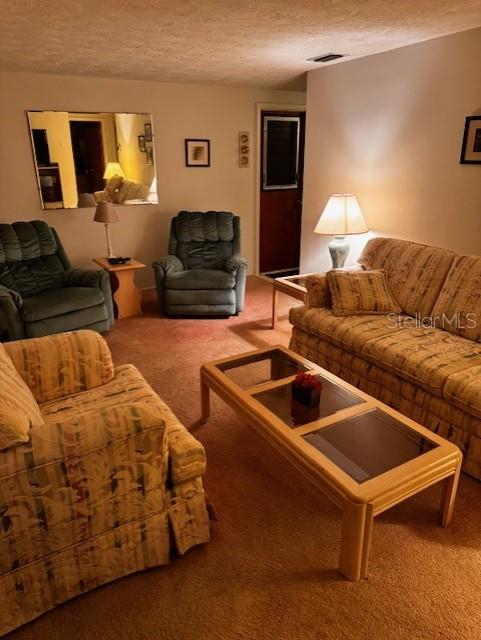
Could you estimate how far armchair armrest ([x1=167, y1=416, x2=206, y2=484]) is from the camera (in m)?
1.65

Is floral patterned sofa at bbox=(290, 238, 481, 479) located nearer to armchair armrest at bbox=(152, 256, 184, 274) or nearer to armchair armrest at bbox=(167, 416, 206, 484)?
armchair armrest at bbox=(167, 416, 206, 484)

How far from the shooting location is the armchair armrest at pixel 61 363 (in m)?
2.06

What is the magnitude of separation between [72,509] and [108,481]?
14 cm

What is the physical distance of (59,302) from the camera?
3539 mm

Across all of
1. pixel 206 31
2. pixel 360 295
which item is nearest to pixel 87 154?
pixel 206 31

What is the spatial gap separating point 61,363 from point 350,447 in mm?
1365

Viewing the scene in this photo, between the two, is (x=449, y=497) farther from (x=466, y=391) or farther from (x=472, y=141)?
Result: (x=472, y=141)

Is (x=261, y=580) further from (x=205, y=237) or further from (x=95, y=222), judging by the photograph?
(x=95, y=222)

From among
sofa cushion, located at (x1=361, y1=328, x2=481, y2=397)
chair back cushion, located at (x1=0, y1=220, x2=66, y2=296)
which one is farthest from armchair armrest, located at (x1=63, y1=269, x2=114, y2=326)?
sofa cushion, located at (x1=361, y1=328, x2=481, y2=397)

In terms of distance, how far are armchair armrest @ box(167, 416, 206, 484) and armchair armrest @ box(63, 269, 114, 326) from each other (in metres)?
2.40

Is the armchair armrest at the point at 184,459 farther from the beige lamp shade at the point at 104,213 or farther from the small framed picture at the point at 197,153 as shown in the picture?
the small framed picture at the point at 197,153

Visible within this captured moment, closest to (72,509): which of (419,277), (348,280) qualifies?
(348,280)

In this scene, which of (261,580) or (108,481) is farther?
(261,580)

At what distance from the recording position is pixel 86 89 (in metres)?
4.34
